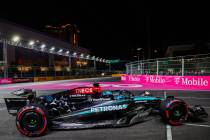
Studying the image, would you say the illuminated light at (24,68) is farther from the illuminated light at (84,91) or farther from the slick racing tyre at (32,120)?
the slick racing tyre at (32,120)

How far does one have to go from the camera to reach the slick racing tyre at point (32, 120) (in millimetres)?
4965

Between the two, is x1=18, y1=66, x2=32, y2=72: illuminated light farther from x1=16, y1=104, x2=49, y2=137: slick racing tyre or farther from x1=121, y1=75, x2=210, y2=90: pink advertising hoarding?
x1=16, y1=104, x2=49, y2=137: slick racing tyre

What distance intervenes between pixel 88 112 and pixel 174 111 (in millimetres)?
1900

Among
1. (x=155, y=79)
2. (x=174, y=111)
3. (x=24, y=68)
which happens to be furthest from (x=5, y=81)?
(x=174, y=111)

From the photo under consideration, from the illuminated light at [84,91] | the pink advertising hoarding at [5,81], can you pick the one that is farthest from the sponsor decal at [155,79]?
the pink advertising hoarding at [5,81]

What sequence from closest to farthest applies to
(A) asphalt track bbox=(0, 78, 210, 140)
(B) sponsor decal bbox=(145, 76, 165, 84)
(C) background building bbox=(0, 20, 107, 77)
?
(A) asphalt track bbox=(0, 78, 210, 140), (B) sponsor decal bbox=(145, 76, 165, 84), (C) background building bbox=(0, 20, 107, 77)

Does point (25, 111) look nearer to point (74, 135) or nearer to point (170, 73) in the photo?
point (74, 135)

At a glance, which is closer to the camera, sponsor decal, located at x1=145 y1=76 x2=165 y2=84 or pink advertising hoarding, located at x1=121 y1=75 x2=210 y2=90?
pink advertising hoarding, located at x1=121 y1=75 x2=210 y2=90

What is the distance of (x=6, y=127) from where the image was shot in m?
5.75

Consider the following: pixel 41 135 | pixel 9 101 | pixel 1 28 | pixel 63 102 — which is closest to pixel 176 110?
pixel 63 102

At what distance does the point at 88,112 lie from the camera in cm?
536

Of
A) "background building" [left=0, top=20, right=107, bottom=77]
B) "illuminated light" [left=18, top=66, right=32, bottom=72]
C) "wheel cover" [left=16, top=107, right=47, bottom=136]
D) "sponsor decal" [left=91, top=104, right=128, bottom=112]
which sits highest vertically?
"background building" [left=0, top=20, right=107, bottom=77]

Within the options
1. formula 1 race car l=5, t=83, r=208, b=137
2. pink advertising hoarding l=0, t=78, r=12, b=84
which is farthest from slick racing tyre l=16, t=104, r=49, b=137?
pink advertising hoarding l=0, t=78, r=12, b=84

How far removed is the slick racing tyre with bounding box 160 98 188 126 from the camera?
5.50m
